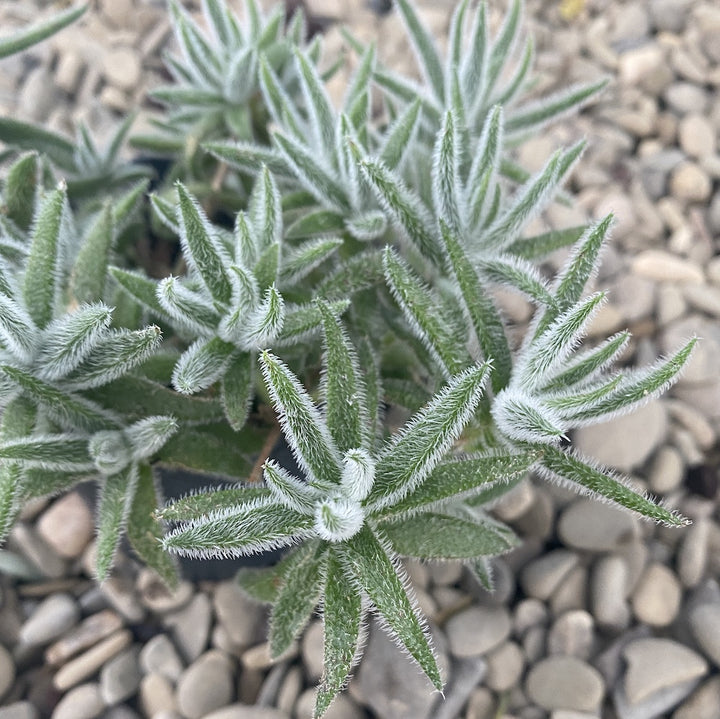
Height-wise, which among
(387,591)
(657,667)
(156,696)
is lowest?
(156,696)

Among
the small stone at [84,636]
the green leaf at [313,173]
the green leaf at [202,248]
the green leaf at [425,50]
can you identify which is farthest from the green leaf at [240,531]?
the green leaf at [425,50]

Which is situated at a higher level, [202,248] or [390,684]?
[202,248]

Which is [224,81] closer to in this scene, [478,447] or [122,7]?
[478,447]

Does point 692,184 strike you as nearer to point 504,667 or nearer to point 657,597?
point 657,597

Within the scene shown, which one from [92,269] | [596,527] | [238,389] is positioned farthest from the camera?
[596,527]

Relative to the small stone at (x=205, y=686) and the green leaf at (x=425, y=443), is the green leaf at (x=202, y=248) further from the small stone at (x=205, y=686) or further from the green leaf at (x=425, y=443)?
the small stone at (x=205, y=686)

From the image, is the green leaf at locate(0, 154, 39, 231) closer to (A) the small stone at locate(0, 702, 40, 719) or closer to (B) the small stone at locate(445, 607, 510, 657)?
(A) the small stone at locate(0, 702, 40, 719)

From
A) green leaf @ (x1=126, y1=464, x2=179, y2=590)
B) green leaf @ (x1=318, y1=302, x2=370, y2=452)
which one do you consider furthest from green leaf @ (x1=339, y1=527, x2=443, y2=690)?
green leaf @ (x1=126, y1=464, x2=179, y2=590)

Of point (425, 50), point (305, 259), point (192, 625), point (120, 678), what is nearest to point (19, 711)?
point (120, 678)
